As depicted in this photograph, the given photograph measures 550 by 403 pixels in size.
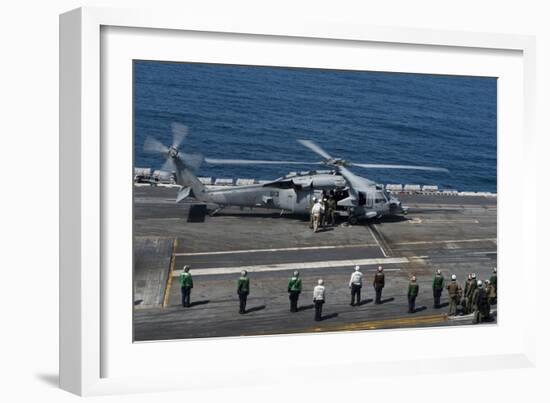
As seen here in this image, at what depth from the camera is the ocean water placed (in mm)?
21719

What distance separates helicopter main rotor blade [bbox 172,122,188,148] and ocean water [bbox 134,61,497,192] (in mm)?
112

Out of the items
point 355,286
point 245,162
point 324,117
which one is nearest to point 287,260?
point 355,286

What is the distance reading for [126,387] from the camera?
20.6m

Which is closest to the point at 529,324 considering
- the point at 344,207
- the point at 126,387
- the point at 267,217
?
the point at 344,207

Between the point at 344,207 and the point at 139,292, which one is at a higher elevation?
the point at 344,207

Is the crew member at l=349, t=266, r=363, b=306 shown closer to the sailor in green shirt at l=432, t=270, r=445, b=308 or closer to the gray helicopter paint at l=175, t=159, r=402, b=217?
the gray helicopter paint at l=175, t=159, r=402, b=217

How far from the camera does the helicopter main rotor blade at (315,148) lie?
23172 mm

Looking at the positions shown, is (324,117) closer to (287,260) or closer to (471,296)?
(287,260)

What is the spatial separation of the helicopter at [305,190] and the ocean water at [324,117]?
0.15 meters

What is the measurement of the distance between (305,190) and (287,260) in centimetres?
193

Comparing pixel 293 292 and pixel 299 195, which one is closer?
pixel 293 292

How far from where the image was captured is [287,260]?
23.1m

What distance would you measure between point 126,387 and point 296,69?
25.6 feet

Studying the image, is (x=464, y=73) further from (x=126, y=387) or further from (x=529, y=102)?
Result: (x=126, y=387)
